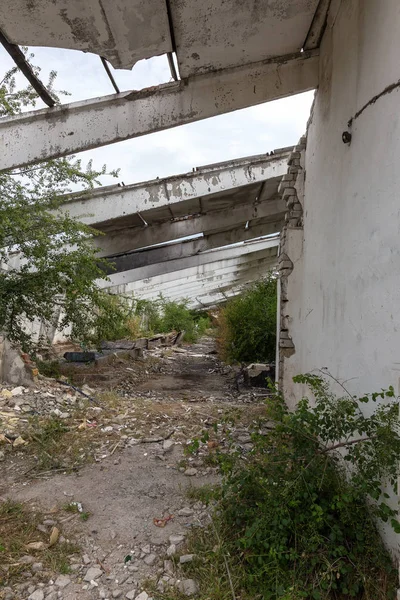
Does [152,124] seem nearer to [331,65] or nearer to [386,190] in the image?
[331,65]

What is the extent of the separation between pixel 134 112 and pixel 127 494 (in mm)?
3693

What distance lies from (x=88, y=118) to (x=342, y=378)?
3527mm

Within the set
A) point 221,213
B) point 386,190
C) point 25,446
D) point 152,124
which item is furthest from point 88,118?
point 221,213

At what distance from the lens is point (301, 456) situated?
2592mm

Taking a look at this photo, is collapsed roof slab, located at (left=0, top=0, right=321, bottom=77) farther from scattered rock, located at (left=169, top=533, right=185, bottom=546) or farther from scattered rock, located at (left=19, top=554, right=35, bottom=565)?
scattered rock, located at (left=169, top=533, right=185, bottom=546)

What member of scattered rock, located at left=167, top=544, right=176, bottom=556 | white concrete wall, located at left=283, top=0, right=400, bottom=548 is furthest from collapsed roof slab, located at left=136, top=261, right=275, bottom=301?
scattered rock, located at left=167, top=544, right=176, bottom=556

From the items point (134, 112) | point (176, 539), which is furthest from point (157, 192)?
point (176, 539)

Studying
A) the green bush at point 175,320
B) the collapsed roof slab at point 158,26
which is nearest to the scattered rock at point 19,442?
the collapsed roof slab at point 158,26

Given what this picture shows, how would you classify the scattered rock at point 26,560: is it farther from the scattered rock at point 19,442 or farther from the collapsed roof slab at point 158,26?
the collapsed roof slab at point 158,26

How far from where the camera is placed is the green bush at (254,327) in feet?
30.8

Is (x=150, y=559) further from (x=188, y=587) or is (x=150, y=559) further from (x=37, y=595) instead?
(x=37, y=595)

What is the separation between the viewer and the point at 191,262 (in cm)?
1228

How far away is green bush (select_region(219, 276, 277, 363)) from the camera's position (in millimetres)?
9398

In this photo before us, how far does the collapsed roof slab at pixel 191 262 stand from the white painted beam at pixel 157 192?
3319 millimetres
